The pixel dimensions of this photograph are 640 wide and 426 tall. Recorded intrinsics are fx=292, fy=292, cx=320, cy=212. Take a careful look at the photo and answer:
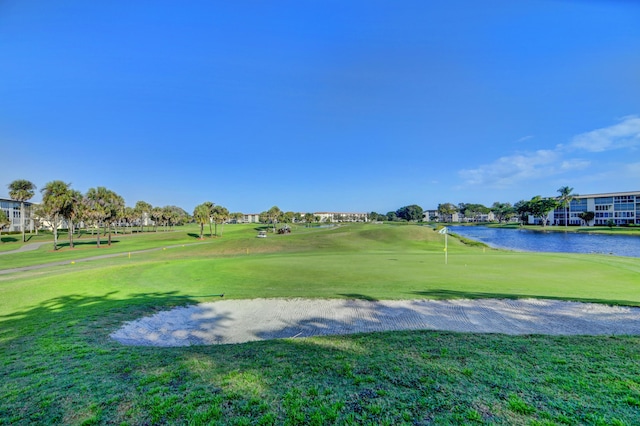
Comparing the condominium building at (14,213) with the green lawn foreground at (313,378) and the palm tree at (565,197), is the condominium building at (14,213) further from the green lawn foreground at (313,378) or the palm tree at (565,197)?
the palm tree at (565,197)

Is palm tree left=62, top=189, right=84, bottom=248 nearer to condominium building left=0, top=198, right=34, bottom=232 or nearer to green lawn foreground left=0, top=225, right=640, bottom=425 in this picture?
green lawn foreground left=0, top=225, right=640, bottom=425

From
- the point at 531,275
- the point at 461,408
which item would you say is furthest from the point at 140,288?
the point at 531,275

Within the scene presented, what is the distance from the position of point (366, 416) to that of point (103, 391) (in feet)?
12.5

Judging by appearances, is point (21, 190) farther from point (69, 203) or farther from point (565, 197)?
point (565, 197)

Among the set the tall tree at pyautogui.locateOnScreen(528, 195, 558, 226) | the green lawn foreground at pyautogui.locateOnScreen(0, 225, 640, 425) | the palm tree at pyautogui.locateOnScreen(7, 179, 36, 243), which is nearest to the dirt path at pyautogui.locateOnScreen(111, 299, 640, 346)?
the green lawn foreground at pyautogui.locateOnScreen(0, 225, 640, 425)

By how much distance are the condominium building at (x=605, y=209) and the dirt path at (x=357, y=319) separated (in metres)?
126

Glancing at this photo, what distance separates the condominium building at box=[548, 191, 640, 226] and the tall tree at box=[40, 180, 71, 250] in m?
148

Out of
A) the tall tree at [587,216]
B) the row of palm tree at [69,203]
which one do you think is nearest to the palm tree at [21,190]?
the row of palm tree at [69,203]

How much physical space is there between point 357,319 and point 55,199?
5382cm

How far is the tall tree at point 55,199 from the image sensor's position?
43.8 meters

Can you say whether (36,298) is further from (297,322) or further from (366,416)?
(366,416)

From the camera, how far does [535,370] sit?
4.59 meters

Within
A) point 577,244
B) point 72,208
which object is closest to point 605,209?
point 577,244

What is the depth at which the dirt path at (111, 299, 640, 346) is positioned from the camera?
8.44m
